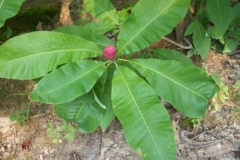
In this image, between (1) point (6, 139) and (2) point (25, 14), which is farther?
(2) point (25, 14)

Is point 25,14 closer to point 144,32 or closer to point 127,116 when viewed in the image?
point 144,32

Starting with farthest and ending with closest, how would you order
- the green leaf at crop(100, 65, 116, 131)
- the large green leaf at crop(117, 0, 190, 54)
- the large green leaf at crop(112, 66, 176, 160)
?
the green leaf at crop(100, 65, 116, 131)
the large green leaf at crop(117, 0, 190, 54)
the large green leaf at crop(112, 66, 176, 160)

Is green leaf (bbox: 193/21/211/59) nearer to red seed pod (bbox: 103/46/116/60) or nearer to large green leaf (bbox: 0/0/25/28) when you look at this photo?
red seed pod (bbox: 103/46/116/60)

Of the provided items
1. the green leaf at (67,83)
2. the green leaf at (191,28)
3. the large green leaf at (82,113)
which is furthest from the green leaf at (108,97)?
the green leaf at (191,28)

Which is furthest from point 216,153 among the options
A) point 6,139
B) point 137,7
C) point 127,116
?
point 6,139

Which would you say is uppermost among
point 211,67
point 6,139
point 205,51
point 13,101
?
point 205,51

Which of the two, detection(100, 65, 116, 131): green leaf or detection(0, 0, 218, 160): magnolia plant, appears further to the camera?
detection(100, 65, 116, 131): green leaf

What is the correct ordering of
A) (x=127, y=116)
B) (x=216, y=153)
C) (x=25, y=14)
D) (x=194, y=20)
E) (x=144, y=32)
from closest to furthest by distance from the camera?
1. (x=127, y=116)
2. (x=144, y=32)
3. (x=216, y=153)
4. (x=194, y=20)
5. (x=25, y=14)

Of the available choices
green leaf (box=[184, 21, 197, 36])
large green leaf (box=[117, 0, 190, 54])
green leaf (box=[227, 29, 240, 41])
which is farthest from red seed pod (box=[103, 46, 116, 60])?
green leaf (box=[227, 29, 240, 41])
